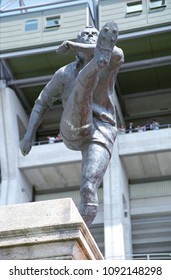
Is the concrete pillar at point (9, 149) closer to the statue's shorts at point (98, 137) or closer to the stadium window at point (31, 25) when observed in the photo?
the stadium window at point (31, 25)

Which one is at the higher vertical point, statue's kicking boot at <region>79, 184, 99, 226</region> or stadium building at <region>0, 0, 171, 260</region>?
stadium building at <region>0, 0, 171, 260</region>

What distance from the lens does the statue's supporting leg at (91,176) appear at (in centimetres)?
450

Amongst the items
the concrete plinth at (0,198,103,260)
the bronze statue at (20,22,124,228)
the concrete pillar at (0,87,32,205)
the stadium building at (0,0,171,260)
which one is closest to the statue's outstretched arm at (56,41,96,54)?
the bronze statue at (20,22,124,228)

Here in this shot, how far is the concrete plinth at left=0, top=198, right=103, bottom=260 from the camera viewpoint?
348cm

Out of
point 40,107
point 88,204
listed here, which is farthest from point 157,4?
point 88,204

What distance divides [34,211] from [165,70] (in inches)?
923

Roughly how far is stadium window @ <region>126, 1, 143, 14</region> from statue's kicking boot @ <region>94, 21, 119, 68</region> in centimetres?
2095

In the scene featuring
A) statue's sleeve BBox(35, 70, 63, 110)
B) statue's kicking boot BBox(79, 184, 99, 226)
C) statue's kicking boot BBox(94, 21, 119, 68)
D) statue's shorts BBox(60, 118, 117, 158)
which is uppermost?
statue's sleeve BBox(35, 70, 63, 110)

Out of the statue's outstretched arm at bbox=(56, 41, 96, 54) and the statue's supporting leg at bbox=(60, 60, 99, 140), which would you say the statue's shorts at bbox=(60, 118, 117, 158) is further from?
the statue's outstretched arm at bbox=(56, 41, 96, 54)

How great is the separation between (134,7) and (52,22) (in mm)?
3773

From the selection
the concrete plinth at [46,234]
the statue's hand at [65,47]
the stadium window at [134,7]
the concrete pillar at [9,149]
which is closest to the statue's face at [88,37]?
the statue's hand at [65,47]

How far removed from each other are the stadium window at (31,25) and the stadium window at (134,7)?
4241mm
